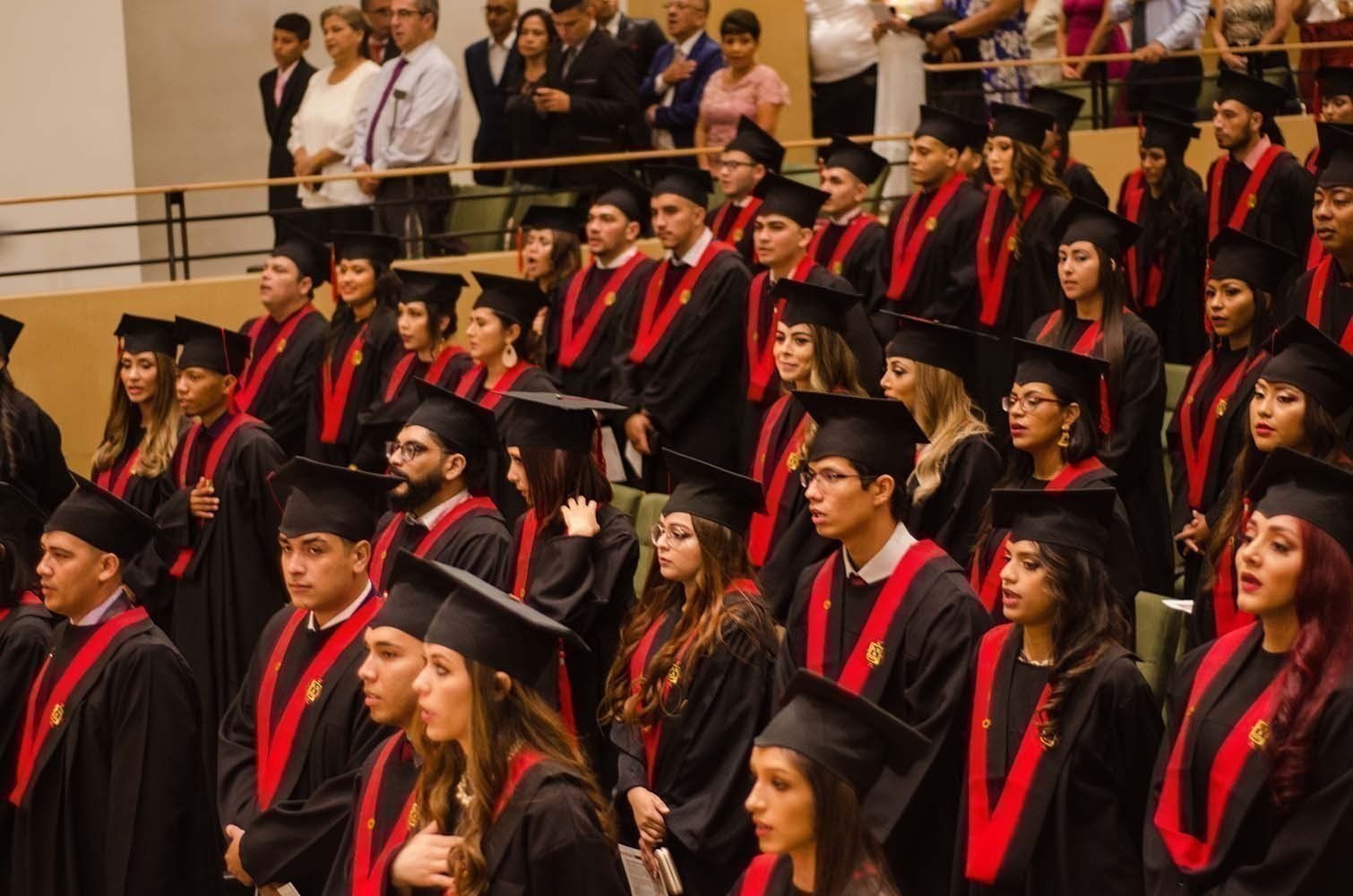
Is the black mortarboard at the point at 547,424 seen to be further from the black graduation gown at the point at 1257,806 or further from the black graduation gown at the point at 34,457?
the black graduation gown at the point at 34,457

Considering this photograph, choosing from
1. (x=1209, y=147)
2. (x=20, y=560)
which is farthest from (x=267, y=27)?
Result: (x=20, y=560)

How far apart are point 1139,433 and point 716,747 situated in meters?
2.64

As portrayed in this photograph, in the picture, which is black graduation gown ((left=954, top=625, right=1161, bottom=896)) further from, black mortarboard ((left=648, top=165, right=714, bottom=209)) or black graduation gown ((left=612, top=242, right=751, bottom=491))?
black mortarboard ((left=648, top=165, right=714, bottom=209))

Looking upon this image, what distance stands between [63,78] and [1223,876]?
34.2ft

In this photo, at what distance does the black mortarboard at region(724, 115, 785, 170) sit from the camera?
10.5 metres

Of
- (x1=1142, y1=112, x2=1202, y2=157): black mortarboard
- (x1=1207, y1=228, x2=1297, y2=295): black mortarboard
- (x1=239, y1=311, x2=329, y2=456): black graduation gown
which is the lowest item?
(x1=239, y1=311, x2=329, y2=456): black graduation gown

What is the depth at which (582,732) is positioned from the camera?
262 inches

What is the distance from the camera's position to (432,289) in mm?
9258

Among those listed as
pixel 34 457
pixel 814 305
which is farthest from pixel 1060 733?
pixel 34 457

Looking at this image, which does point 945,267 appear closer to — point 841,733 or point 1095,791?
point 1095,791

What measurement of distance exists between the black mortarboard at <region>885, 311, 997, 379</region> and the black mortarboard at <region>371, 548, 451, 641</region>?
2.54m

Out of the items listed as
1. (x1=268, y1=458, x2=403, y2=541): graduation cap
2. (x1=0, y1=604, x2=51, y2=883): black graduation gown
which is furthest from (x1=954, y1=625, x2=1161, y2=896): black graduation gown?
(x1=0, y1=604, x2=51, y2=883): black graduation gown

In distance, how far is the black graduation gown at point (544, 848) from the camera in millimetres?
4246

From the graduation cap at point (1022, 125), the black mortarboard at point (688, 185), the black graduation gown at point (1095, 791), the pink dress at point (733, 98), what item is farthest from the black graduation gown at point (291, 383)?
the black graduation gown at point (1095, 791)
